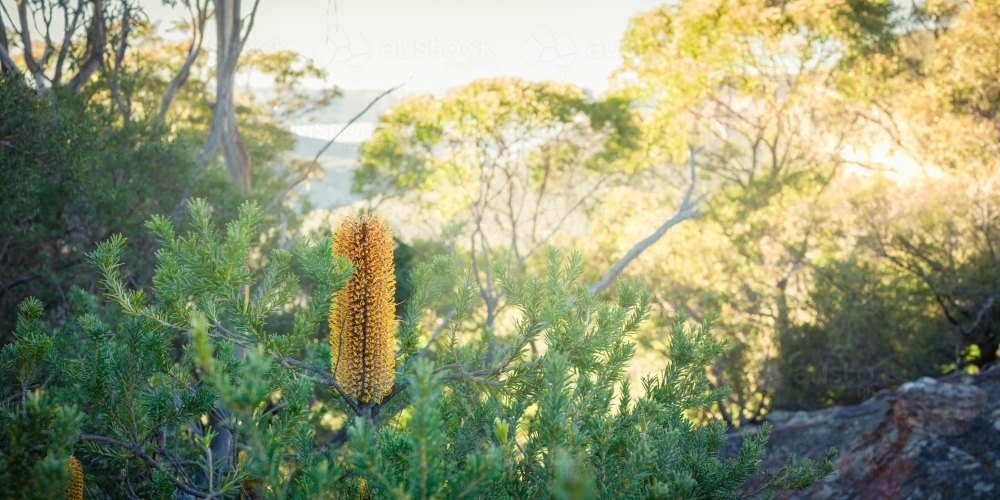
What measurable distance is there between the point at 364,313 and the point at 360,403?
32cm

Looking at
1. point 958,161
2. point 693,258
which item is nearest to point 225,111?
point 693,258

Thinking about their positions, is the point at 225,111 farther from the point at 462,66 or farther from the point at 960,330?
the point at 960,330

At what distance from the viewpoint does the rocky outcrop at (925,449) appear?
15.1 ft

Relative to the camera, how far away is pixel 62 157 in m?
7.09

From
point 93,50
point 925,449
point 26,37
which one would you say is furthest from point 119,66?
point 925,449

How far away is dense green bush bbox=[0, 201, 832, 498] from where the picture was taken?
1.94m

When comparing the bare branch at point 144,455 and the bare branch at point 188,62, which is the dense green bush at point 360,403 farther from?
the bare branch at point 188,62

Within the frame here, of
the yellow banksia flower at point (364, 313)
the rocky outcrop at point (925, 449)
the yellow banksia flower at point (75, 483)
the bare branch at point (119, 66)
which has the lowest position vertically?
the rocky outcrop at point (925, 449)

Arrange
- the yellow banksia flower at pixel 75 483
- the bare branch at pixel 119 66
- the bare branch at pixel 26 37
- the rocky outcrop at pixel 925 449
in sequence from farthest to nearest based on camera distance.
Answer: the bare branch at pixel 119 66 → the bare branch at pixel 26 37 → the rocky outcrop at pixel 925 449 → the yellow banksia flower at pixel 75 483

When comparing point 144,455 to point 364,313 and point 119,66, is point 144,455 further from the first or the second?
point 119,66

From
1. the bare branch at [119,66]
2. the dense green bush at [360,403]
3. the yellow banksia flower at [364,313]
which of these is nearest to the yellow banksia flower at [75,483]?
the dense green bush at [360,403]

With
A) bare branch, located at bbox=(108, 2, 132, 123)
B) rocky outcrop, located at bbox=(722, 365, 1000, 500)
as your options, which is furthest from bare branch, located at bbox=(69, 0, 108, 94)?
rocky outcrop, located at bbox=(722, 365, 1000, 500)

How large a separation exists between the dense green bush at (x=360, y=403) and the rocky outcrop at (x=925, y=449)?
1.82 meters

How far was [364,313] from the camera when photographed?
257 centimetres
